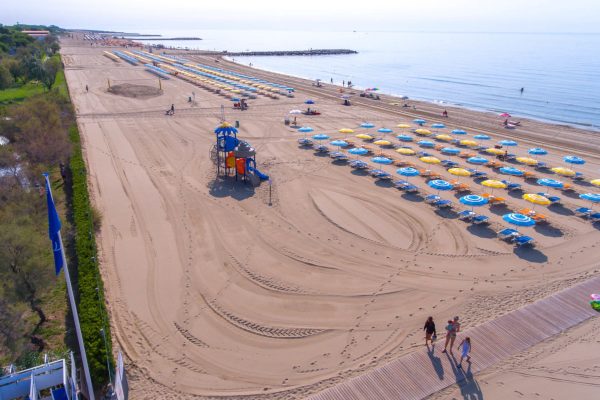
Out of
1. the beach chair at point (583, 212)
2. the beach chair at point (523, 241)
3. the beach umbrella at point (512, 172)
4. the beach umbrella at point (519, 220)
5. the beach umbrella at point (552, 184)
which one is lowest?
the beach chair at point (523, 241)

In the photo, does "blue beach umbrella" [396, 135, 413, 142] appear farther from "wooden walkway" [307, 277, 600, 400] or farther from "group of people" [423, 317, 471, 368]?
"group of people" [423, 317, 471, 368]

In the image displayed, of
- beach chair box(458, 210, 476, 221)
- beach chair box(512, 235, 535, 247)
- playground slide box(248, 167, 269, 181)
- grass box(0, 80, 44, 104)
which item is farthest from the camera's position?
grass box(0, 80, 44, 104)

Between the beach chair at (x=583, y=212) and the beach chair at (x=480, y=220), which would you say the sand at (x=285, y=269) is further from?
the beach chair at (x=480, y=220)

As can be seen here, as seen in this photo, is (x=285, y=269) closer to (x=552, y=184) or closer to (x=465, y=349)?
(x=465, y=349)

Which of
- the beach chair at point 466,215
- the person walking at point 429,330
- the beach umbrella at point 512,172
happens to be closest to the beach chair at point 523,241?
the beach chair at point 466,215

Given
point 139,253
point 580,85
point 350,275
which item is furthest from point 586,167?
point 580,85

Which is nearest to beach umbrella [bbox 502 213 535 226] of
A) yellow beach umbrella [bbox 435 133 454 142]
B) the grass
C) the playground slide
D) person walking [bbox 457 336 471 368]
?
person walking [bbox 457 336 471 368]
